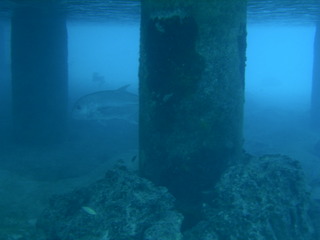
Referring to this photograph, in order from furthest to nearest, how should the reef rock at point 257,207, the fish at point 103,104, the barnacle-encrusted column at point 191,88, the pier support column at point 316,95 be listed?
1. the pier support column at point 316,95
2. the fish at point 103,104
3. the barnacle-encrusted column at point 191,88
4. the reef rock at point 257,207

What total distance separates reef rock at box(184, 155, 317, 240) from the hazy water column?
9159 millimetres

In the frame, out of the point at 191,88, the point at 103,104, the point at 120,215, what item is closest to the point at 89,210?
the point at 120,215

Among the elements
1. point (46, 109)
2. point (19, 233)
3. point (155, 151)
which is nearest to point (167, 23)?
point (155, 151)

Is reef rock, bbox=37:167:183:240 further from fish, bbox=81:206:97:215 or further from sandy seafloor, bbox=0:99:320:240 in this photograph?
sandy seafloor, bbox=0:99:320:240

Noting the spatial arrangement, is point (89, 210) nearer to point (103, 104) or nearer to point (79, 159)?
point (79, 159)

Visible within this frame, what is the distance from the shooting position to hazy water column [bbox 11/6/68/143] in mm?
12242

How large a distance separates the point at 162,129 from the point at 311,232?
2600mm

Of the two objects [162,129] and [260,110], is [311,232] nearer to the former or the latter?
[162,129]

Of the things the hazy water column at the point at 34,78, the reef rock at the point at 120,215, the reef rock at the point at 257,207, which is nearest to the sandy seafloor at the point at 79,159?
the reef rock at the point at 120,215

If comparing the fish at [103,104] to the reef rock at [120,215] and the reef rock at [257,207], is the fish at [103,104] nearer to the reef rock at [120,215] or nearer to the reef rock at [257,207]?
the reef rock at [120,215]

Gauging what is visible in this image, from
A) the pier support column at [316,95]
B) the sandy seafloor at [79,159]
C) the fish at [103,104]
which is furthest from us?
the pier support column at [316,95]

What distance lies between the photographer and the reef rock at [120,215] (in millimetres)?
4352

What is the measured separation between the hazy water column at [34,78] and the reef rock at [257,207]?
30.0 feet

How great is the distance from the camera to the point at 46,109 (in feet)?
40.9
